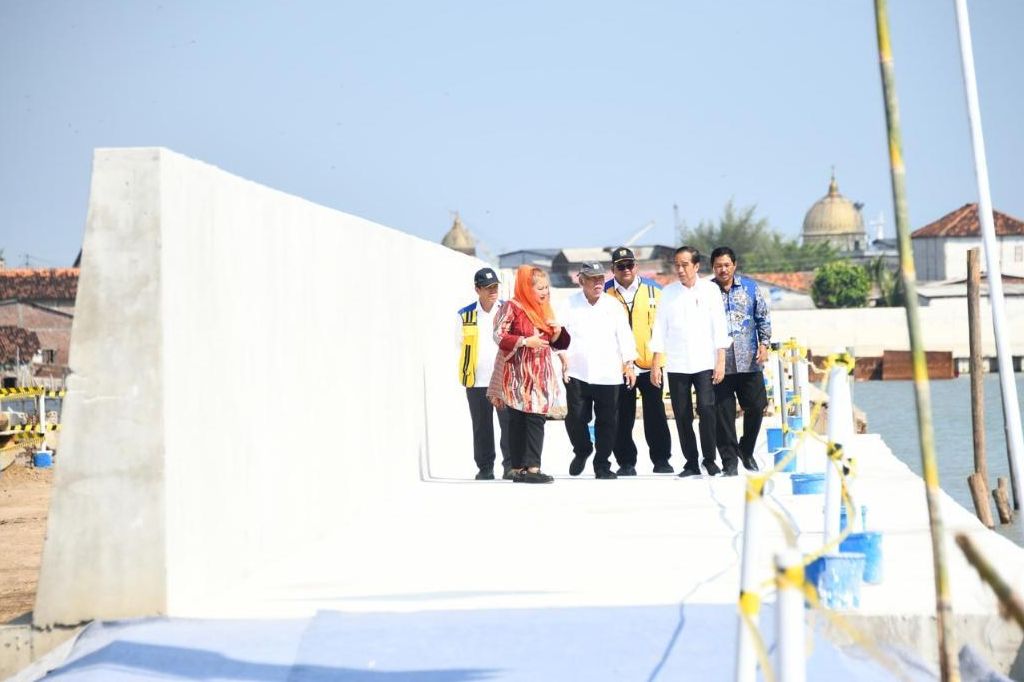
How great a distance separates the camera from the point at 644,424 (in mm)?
Result: 13312

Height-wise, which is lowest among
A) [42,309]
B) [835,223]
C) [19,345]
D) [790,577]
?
[790,577]

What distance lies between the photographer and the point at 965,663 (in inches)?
247

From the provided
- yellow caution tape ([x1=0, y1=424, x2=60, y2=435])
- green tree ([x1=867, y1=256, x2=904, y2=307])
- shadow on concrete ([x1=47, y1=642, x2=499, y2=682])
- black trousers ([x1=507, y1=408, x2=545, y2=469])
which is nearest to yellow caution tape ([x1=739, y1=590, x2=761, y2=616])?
shadow on concrete ([x1=47, y1=642, x2=499, y2=682])

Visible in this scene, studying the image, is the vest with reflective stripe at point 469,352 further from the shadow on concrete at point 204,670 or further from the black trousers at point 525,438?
the shadow on concrete at point 204,670

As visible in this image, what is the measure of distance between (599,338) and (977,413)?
1408cm

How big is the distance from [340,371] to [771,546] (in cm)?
316

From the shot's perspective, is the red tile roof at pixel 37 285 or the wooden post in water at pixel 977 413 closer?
the wooden post in water at pixel 977 413

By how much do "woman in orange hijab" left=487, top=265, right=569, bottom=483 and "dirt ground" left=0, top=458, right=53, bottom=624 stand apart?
3.34 meters

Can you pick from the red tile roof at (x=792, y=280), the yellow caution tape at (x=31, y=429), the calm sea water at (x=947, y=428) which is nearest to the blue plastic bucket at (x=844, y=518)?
the calm sea water at (x=947, y=428)

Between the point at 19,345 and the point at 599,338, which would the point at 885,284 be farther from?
the point at 599,338

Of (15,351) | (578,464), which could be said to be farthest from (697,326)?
(15,351)

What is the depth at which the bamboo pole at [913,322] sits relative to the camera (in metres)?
4.41

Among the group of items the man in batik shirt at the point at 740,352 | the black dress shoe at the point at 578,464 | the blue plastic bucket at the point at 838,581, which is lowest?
the blue plastic bucket at the point at 838,581

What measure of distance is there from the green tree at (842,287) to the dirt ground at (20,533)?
9464 centimetres
